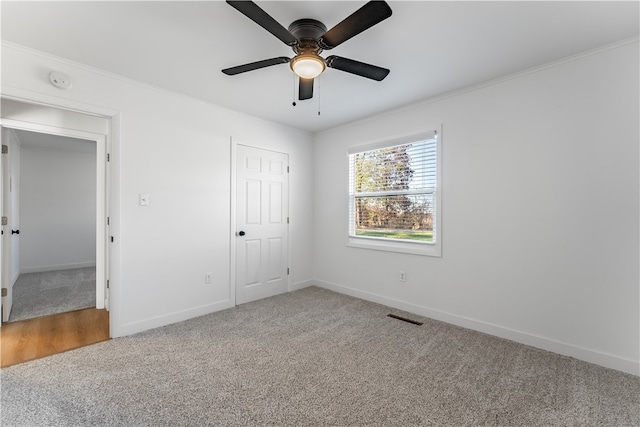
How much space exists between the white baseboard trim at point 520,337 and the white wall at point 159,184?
2083mm

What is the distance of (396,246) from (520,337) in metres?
1.51

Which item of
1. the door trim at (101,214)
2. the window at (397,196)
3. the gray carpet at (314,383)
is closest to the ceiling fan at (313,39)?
the window at (397,196)

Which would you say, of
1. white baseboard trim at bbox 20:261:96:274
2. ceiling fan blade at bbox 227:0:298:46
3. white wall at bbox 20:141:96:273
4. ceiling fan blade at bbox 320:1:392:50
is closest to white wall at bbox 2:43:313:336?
ceiling fan blade at bbox 227:0:298:46

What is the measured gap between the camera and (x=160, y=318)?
3.06m

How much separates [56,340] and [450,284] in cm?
391

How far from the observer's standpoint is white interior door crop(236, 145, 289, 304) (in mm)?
3812

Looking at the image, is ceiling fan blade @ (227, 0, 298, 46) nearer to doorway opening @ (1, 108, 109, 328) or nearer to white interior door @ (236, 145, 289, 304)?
white interior door @ (236, 145, 289, 304)

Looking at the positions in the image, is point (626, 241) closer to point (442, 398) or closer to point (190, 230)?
point (442, 398)

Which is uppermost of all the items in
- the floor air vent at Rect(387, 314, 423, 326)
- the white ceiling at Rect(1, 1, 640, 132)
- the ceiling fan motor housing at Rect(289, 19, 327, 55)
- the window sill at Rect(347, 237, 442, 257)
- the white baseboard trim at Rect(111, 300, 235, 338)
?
the white ceiling at Rect(1, 1, 640, 132)

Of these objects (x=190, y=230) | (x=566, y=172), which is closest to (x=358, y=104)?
(x=566, y=172)

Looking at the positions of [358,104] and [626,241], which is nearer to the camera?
[626,241]

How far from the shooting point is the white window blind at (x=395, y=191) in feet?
11.2

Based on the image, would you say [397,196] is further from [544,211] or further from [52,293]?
[52,293]

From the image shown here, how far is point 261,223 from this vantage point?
4035 millimetres
